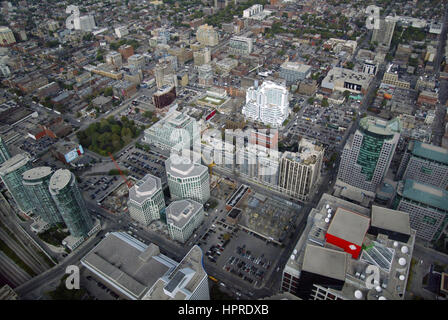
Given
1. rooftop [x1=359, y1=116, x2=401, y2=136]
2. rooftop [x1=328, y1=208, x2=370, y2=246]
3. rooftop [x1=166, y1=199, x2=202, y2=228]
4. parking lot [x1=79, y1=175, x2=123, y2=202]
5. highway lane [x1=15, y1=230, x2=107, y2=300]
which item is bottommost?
highway lane [x1=15, y1=230, x2=107, y2=300]

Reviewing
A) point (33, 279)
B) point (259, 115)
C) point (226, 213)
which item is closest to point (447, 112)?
point (259, 115)

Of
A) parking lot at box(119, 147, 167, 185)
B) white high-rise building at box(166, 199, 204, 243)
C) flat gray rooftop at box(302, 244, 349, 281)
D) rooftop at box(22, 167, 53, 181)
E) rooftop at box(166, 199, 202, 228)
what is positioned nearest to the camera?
flat gray rooftop at box(302, 244, 349, 281)

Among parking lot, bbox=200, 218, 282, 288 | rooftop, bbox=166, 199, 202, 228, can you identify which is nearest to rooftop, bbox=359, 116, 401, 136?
parking lot, bbox=200, 218, 282, 288

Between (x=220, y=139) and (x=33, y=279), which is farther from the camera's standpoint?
(x=220, y=139)

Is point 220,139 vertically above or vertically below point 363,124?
below

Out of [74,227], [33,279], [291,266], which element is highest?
[291,266]

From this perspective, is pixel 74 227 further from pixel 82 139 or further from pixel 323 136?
pixel 323 136

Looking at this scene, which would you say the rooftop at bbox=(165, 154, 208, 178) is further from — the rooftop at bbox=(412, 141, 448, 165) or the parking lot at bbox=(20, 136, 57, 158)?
the rooftop at bbox=(412, 141, 448, 165)

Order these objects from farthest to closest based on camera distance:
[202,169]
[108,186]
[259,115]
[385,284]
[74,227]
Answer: [259,115], [108,186], [202,169], [74,227], [385,284]
